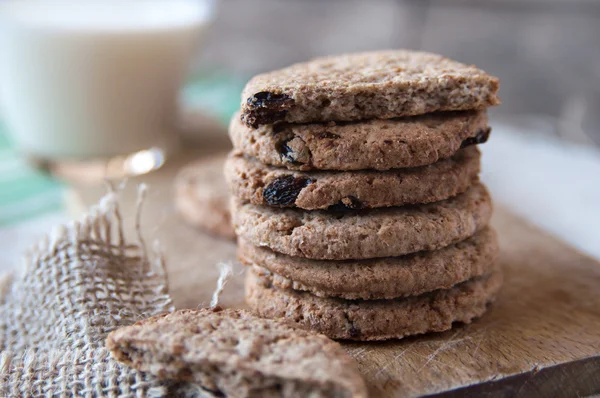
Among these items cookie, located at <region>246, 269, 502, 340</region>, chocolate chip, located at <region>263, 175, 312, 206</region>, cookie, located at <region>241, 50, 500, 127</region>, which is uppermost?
cookie, located at <region>241, 50, 500, 127</region>

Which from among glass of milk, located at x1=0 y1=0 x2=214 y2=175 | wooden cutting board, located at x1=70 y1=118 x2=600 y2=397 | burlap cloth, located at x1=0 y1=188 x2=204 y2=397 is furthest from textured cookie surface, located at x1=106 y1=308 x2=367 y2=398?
glass of milk, located at x1=0 y1=0 x2=214 y2=175

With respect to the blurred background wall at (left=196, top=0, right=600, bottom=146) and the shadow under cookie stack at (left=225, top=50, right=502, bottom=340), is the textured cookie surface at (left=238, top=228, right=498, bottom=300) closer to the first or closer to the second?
the shadow under cookie stack at (left=225, top=50, right=502, bottom=340)

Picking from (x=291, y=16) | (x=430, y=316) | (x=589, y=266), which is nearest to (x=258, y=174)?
(x=430, y=316)

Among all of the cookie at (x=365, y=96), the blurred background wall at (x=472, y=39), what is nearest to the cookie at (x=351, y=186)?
the cookie at (x=365, y=96)

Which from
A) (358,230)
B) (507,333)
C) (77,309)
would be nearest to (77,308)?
(77,309)

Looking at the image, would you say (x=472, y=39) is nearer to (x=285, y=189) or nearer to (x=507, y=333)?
(x=507, y=333)

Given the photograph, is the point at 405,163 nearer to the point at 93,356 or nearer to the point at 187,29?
the point at 93,356

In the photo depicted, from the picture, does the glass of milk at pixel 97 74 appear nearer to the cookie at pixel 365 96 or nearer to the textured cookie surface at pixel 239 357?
the cookie at pixel 365 96
